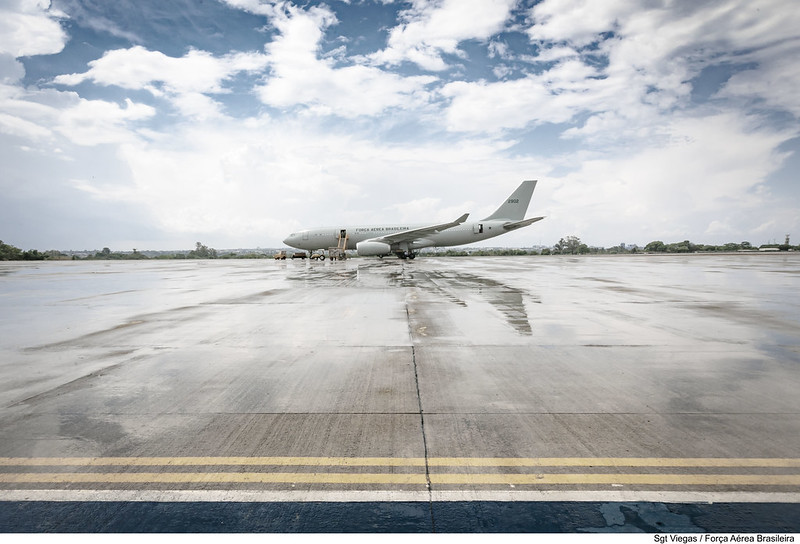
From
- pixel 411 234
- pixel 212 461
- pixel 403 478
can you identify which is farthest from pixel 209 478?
pixel 411 234

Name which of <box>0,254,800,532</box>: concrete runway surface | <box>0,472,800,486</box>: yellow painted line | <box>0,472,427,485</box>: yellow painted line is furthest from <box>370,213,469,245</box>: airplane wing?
<box>0,472,427,485</box>: yellow painted line

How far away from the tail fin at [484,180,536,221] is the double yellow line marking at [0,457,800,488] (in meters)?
42.7

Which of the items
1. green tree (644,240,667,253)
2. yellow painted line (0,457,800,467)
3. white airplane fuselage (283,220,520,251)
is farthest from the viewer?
green tree (644,240,667,253)

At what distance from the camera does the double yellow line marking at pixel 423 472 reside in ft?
9.98

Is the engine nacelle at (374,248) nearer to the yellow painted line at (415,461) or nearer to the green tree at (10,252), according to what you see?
the yellow painted line at (415,461)

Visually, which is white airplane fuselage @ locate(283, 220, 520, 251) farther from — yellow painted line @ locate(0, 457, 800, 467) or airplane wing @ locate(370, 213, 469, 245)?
yellow painted line @ locate(0, 457, 800, 467)

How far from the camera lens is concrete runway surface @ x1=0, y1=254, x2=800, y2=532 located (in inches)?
108

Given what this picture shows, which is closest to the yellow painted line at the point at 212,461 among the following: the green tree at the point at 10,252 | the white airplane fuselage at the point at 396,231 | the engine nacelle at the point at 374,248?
the engine nacelle at the point at 374,248

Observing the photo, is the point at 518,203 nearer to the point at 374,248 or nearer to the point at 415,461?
the point at 374,248

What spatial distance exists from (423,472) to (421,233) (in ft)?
122

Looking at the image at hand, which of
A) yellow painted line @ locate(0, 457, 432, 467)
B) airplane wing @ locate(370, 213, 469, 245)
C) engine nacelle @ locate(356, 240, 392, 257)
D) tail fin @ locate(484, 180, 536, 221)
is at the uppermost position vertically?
tail fin @ locate(484, 180, 536, 221)

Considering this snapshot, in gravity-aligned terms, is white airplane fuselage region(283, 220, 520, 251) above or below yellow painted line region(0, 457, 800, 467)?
above
